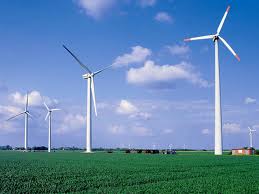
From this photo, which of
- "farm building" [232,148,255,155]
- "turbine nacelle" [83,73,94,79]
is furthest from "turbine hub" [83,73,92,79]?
"farm building" [232,148,255,155]

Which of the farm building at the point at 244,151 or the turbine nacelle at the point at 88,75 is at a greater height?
the turbine nacelle at the point at 88,75

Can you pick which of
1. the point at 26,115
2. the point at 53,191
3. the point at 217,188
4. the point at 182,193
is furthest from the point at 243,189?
the point at 26,115

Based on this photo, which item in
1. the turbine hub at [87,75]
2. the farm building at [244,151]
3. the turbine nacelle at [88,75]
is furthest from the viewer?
the turbine hub at [87,75]

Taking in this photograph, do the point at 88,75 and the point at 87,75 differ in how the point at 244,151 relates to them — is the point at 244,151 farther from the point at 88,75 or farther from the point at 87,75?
the point at 87,75

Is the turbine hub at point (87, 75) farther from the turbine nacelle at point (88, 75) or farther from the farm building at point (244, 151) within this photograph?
the farm building at point (244, 151)

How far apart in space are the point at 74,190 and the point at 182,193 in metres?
5.52

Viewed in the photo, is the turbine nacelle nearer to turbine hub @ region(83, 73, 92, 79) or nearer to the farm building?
turbine hub @ region(83, 73, 92, 79)

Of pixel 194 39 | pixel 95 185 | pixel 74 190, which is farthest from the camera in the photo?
pixel 194 39

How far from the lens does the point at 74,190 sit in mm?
19828

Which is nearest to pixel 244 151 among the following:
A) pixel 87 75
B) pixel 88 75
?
pixel 88 75

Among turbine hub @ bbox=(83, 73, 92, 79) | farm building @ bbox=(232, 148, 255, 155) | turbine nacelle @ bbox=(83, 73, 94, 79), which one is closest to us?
farm building @ bbox=(232, 148, 255, 155)

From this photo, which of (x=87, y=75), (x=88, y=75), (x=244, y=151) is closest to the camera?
(x=244, y=151)

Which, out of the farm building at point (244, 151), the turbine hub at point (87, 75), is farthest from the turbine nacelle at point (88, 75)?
the farm building at point (244, 151)

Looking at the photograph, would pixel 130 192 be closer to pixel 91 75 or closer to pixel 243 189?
pixel 243 189
